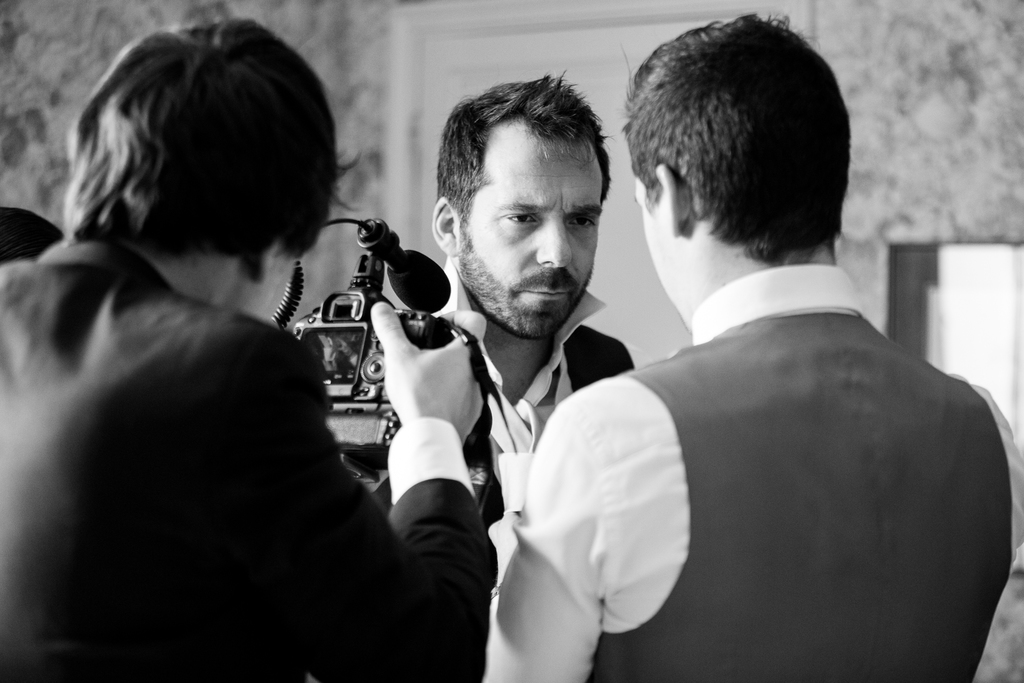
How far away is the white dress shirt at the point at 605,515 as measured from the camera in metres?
0.79

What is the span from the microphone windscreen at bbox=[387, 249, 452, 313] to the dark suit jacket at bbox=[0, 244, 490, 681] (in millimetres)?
453

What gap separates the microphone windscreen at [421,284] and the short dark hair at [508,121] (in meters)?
0.53

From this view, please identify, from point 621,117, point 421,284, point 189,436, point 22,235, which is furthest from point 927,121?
point 189,436

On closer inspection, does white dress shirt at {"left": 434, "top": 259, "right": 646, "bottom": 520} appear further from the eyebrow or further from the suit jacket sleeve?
the suit jacket sleeve

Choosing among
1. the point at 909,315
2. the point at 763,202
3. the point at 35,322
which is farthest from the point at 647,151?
the point at 909,315

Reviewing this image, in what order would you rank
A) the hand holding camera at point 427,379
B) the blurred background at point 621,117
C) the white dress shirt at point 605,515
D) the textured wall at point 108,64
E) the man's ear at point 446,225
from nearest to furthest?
the white dress shirt at point 605,515, the hand holding camera at point 427,379, the man's ear at point 446,225, the blurred background at point 621,117, the textured wall at point 108,64

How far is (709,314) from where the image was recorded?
0.87 m

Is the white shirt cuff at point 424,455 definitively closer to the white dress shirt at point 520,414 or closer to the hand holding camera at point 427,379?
the hand holding camera at point 427,379

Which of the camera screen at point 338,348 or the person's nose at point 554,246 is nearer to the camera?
the camera screen at point 338,348

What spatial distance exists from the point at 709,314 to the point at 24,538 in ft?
1.83

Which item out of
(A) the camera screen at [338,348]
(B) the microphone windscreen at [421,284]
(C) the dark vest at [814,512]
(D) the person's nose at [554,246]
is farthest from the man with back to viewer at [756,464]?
(D) the person's nose at [554,246]

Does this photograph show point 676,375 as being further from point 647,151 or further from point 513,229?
point 513,229

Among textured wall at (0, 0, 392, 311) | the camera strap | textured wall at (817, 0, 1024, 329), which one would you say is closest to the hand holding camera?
the camera strap

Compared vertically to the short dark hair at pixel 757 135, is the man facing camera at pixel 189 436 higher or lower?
lower
